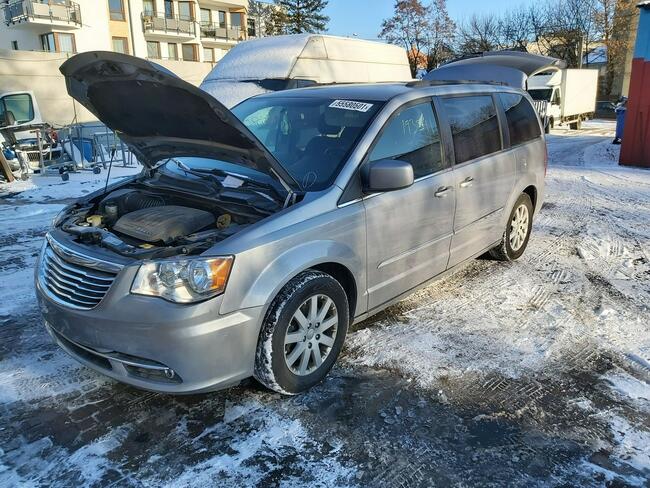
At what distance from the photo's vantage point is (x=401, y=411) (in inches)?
123

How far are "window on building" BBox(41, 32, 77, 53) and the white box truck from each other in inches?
1197

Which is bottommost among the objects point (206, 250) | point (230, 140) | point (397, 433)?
point (397, 433)

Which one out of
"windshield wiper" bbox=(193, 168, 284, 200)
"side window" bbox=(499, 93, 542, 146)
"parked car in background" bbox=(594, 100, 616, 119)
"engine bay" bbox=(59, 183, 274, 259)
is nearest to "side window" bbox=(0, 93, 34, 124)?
"engine bay" bbox=(59, 183, 274, 259)

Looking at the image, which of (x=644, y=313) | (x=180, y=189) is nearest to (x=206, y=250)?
(x=180, y=189)

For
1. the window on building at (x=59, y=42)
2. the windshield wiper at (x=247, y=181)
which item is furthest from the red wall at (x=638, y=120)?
the window on building at (x=59, y=42)

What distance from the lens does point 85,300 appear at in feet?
9.55

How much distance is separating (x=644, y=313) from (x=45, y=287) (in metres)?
4.47

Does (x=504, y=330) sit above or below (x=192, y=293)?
below

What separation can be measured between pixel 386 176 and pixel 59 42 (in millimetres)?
40843

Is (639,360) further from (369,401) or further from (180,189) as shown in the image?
(180,189)

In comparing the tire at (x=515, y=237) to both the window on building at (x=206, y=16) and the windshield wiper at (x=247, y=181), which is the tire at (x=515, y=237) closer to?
the windshield wiper at (x=247, y=181)

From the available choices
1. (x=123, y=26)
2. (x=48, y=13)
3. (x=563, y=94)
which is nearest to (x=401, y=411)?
(x=563, y=94)

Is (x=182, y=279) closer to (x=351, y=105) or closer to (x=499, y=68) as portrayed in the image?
(x=351, y=105)

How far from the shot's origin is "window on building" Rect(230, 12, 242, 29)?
4934 centimetres
